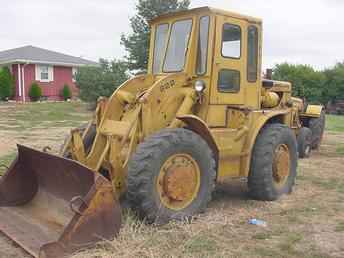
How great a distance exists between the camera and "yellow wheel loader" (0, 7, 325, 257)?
5.01m

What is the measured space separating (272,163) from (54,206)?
10.4 feet

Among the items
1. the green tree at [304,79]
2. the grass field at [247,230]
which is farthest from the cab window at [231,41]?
the green tree at [304,79]

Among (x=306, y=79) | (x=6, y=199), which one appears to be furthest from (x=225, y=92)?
(x=306, y=79)

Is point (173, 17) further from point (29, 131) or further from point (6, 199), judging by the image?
point (29, 131)

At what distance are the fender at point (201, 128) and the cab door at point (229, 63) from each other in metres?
0.66

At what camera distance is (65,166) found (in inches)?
209

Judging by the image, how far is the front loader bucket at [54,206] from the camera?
14.6 feet

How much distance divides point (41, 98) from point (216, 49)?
27734 mm

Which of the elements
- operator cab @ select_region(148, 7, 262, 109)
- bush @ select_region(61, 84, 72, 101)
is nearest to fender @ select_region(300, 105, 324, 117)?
operator cab @ select_region(148, 7, 262, 109)

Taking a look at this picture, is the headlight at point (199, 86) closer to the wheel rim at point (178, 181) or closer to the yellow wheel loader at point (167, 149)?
the yellow wheel loader at point (167, 149)

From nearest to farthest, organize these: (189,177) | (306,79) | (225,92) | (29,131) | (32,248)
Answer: (32,248)
(189,177)
(225,92)
(29,131)
(306,79)

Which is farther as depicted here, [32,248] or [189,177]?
[189,177]

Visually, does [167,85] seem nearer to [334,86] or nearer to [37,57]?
[334,86]

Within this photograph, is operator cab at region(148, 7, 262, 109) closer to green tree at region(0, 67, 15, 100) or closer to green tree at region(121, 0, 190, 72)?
green tree at region(121, 0, 190, 72)
